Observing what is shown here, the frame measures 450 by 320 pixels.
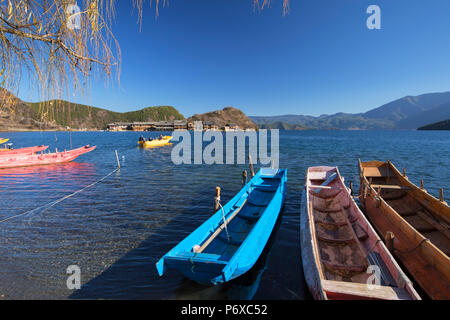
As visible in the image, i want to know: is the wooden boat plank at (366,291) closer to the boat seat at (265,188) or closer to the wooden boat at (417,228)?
the wooden boat at (417,228)

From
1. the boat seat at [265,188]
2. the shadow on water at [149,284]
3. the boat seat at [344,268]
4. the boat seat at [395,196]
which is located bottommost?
the shadow on water at [149,284]

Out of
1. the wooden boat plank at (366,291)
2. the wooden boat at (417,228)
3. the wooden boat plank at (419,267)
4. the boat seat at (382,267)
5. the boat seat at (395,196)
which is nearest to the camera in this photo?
the wooden boat plank at (366,291)

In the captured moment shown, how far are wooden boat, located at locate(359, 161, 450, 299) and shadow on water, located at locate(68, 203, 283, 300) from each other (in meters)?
4.62

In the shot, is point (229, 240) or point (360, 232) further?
point (229, 240)

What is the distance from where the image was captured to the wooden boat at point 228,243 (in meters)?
5.35

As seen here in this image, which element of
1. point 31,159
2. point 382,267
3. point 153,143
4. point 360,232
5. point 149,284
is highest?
point 153,143

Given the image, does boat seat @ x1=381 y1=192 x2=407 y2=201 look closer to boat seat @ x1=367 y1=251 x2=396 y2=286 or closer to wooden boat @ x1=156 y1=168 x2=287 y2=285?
wooden boat @ x1=156 y1=168 x2=287 y2=285

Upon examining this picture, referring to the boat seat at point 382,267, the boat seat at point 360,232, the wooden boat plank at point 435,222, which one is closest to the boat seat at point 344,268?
the boat seat at point 382,267

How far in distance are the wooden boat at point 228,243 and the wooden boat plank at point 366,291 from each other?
2.28m

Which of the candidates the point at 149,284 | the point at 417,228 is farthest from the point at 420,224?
the point at 149,284

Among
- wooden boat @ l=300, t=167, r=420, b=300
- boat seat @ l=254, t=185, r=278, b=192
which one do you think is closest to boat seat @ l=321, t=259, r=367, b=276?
wooden boat @ l=300, t=167, r=420, b=300

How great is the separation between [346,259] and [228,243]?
3.93 m

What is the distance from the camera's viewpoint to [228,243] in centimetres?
749

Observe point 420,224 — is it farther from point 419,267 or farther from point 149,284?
point 149,284
